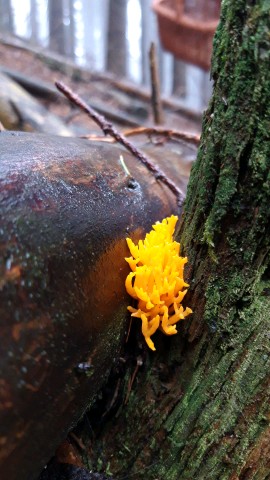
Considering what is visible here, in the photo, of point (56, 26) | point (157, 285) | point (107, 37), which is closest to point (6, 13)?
point (56, 26)

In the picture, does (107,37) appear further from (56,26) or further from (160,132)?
(160,132)

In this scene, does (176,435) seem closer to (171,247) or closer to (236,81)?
(171,247)

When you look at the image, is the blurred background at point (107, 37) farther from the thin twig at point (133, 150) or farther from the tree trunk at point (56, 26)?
the thin twig at point (133, 150)

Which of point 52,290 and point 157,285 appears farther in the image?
point 157,285

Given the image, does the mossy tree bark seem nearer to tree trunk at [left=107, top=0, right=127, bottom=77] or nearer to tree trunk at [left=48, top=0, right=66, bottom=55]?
tree trunk at [left=107, top=0, right=127, bottom=77]

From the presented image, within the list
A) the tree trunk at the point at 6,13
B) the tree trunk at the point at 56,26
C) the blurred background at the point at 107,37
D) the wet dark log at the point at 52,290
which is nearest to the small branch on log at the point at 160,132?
the wet dark log at the point at 52,290

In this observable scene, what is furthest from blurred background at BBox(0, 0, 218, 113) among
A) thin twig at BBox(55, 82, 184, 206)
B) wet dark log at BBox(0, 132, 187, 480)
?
wet dark log at BBox(0, 132, 187, 480)
